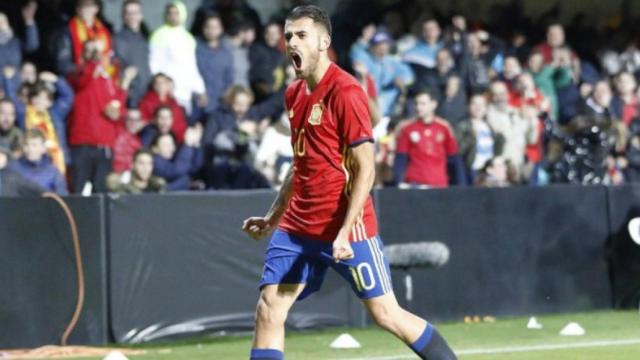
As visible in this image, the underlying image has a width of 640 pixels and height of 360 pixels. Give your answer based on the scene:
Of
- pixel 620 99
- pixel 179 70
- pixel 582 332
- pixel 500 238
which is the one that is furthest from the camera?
pixel 620 99

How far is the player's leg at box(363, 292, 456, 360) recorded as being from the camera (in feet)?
26.9

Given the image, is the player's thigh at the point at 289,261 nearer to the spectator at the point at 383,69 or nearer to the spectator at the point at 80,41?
the spectator at the point at 80,41

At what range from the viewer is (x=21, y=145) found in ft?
47.5

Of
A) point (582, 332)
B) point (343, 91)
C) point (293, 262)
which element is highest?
point (343, 91)

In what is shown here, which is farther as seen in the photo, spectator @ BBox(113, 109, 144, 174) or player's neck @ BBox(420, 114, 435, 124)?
player's neck @ BBox(420, 114, 435, 124)

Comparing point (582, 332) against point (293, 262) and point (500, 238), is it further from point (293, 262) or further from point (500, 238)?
point (293, 262)

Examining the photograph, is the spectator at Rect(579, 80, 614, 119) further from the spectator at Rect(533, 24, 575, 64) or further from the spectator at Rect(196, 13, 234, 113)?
the spectator at Rect(196, 13, 234, 113)

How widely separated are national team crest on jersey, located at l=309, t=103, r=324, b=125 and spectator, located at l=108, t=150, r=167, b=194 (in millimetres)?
6556

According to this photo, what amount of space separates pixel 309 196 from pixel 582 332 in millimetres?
5850

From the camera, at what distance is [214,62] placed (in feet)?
56.6

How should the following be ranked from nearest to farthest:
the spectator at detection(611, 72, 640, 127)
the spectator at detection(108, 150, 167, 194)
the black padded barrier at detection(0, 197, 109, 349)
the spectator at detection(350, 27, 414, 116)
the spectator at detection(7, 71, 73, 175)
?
the black padded barrier at detection(0, 197, 109, 349)
the spectator at detection(108, 150, 167, 194)
the spectator at detection(7, 71, 73, 175)
the spectator at detection(350, 27, 414, 116)
the spectator at detection(611, 72, 640, 127)

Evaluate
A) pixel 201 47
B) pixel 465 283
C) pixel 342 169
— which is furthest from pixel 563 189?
pixel 342 169

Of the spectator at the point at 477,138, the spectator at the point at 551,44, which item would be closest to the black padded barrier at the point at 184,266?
the spectator at the point at 477,138

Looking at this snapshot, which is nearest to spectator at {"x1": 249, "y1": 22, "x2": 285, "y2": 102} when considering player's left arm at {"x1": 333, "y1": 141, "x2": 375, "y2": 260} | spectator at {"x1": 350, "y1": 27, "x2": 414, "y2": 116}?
spectator at {"x1": 350, "y1": 27, "x2": 414, "y2": 116}
